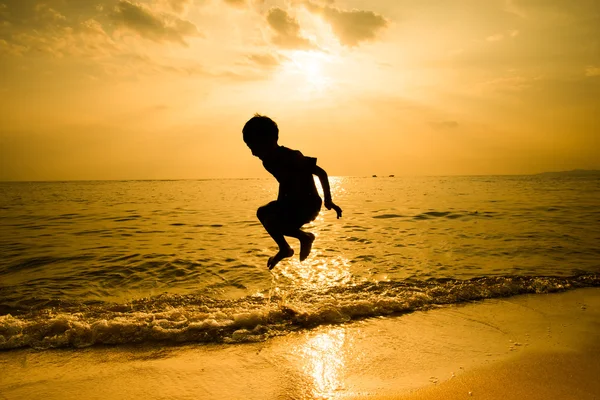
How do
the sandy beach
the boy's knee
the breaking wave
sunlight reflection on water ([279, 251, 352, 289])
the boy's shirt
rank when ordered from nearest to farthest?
the sandy beach → the boy's shirt → the boy's knee → the breaking wave → sunlight reflection on water ([279, 251, 352, 289])

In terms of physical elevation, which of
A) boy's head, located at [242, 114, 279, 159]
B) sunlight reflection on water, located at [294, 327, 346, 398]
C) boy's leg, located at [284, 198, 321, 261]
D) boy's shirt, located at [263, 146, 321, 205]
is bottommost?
sunlight reflection on water, located at [294, 327, 346, 398]

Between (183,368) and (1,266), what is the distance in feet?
29.4

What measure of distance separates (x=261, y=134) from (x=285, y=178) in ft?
1.75

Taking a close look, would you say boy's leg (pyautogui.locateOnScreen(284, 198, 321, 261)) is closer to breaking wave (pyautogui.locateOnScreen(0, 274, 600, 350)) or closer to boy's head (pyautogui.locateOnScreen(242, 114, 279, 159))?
boy's head (pyautogui.locateOnScreen(242, 114, 279, 159))

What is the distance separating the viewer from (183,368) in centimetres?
392

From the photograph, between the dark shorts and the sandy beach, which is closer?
the sandy beach

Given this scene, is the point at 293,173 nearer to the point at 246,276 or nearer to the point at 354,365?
the point at 354,365

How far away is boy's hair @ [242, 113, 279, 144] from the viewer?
3.84 meters

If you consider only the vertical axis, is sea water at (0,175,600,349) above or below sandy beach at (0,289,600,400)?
below

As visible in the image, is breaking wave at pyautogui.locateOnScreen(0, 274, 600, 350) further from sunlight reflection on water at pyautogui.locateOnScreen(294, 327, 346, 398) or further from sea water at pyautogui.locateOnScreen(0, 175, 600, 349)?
sunlight reflection on water at pyautogui.locateOnScreen(294, 327, 346, 398)

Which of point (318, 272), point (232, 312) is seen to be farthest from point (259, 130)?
point (318, 272)

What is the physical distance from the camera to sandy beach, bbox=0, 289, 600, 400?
3355 mm

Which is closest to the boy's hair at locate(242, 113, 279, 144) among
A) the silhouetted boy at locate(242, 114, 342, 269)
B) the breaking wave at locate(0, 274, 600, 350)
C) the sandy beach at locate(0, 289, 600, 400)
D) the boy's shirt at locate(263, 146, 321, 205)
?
the silhouetted boy at locate(242, 114, 342, 269)

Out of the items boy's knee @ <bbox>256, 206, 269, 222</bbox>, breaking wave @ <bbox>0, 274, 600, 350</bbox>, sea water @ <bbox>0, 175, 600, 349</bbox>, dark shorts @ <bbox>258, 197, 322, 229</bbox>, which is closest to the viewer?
dark shorts @ <bbox>258, 197, 322, 229</bbox>
